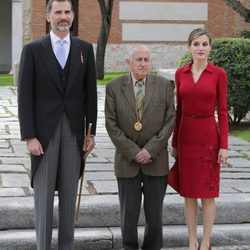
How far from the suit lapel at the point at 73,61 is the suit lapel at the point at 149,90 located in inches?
23.6

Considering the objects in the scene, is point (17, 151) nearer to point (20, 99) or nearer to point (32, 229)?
point (32, 229)

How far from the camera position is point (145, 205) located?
17.0ft

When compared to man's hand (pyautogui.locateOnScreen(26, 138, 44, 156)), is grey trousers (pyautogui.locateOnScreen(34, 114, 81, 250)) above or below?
below

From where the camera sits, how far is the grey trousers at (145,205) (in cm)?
513

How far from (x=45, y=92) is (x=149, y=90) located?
0.83 m

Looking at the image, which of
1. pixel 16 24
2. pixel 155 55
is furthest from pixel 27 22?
pixel 155 55

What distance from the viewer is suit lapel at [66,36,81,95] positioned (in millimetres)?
4793

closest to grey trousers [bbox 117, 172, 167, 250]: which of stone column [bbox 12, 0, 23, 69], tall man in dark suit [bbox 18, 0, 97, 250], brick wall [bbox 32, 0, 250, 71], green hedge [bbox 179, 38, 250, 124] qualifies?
tall man in dark suit [bbox 18, 0, 97, 250]

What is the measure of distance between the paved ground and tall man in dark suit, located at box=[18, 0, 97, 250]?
1.45m

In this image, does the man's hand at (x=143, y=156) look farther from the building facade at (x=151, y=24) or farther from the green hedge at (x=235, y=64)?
the building facade at (x=151, y=24)

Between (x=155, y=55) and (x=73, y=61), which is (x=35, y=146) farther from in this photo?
(x=155, y=55)

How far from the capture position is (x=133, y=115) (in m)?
5.04

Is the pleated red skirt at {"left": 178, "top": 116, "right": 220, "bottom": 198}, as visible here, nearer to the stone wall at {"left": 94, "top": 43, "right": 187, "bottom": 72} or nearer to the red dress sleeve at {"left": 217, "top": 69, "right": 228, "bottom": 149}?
the red dress sleeve at {"left": 217, "top": 69, "right": 228, "bottom": 149}

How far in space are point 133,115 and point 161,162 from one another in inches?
17.2
